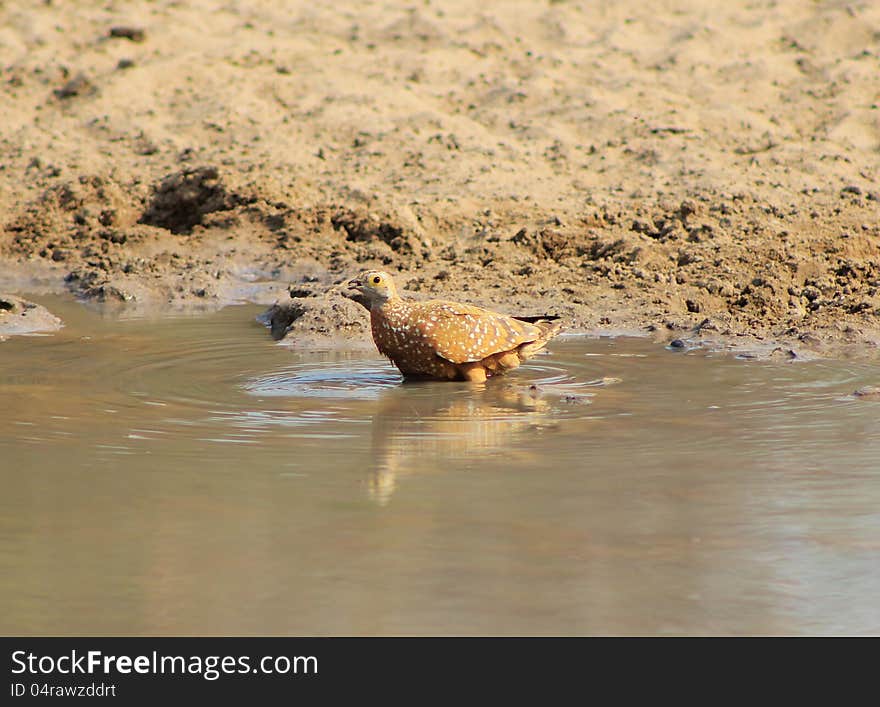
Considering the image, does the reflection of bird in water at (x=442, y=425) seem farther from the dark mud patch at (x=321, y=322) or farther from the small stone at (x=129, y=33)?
the small stone at (x=129, y=33)

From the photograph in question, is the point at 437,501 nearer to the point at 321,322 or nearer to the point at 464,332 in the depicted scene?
the point at 464,332

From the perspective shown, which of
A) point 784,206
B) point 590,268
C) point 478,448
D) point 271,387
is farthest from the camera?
point 784,206

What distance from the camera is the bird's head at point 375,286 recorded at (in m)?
8.03

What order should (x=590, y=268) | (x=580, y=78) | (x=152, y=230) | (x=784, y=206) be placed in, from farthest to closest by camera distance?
(x=580, y=78) < (x=152, y=230) < (x=784, y=206) < (x=590, y=268)

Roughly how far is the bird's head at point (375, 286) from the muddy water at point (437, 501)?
1.58 ft

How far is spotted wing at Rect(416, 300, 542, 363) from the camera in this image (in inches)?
310

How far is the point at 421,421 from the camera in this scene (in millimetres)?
6984

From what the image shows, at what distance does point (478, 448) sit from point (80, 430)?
6.20 ft

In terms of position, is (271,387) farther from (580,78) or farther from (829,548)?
(580,78)

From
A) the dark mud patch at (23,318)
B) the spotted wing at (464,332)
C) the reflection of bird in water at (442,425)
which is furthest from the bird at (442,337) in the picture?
the dark mud patch at (23,318)

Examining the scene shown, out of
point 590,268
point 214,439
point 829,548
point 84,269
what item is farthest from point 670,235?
point 829,548

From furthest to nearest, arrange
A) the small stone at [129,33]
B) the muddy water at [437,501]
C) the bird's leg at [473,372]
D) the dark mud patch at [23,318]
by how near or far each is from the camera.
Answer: the small stone at [129,33], the dark mud patch at [23,318], the bird's leg at [473,372], the muddy water at [437,501]

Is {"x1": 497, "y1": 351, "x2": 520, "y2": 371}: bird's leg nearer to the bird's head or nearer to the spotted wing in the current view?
the spotted wing
